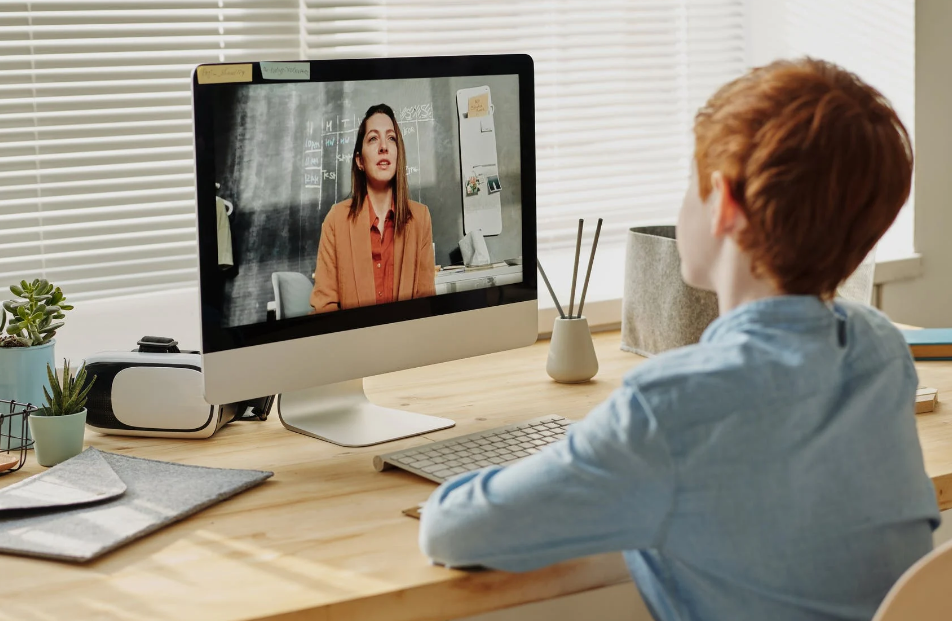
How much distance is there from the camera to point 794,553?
2.93ft

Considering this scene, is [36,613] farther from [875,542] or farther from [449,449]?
[875,542]

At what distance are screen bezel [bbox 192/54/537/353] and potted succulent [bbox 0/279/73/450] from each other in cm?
31

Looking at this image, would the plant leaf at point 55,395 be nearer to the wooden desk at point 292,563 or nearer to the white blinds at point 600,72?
the wooden desk at point 292,563

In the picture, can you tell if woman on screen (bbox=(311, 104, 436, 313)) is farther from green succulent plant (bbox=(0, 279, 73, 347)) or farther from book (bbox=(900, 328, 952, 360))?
book (bbox=(900, 328, 952, 360))

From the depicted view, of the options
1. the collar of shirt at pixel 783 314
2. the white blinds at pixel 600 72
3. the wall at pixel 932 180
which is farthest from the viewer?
the wall at pixel 932 180

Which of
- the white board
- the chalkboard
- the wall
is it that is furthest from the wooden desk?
the wall

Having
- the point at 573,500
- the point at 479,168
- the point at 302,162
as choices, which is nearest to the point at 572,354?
the point at 479,168

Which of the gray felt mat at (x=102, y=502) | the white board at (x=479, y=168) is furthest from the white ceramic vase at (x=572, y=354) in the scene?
the gray felt mat at (x=102, y=502)

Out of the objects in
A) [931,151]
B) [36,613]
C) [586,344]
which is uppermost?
[931,151]

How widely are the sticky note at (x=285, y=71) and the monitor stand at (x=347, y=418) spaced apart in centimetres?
46

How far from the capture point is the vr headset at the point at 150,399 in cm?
147

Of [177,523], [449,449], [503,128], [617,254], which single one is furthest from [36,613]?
[617,254]

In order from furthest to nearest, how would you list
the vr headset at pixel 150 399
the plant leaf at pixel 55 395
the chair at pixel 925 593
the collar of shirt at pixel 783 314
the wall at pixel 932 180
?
the wall at pixel 932 180 → the vr headset at pixel 150 399 → the plant leaf at pixel 55 395 → the collar of shirt at pixel 783 314 → the chair at pixel 925 593

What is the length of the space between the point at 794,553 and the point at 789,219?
0.92ft
